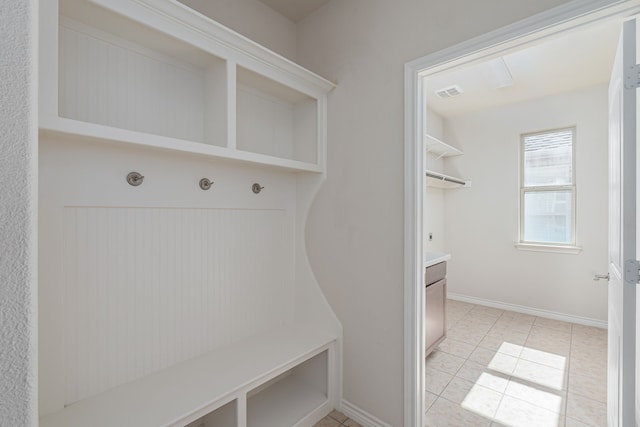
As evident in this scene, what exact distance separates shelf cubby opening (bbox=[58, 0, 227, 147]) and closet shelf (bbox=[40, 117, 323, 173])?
0.34 feet

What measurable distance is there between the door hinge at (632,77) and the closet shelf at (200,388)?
1869 millimetres

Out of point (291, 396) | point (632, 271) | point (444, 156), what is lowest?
point (291, 396)

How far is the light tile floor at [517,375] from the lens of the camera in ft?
6.27

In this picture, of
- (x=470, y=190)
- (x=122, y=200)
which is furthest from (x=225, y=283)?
(x=470, y=190)

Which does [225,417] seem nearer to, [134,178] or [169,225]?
[169,225]

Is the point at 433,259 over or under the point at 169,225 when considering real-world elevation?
under

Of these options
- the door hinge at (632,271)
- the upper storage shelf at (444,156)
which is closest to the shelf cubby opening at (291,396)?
the door hinge at (632,271)

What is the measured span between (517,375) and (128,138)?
10.0 ft

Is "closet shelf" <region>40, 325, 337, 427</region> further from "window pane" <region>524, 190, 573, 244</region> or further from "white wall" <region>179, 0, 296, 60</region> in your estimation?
"window pane" <region>524, 190, 573, 244</region>

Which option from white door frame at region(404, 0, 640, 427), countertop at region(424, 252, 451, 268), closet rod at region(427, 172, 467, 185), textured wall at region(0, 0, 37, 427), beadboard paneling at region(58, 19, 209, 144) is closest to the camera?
textured wall at region(0, 0, 37, 427)

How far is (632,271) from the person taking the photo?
3.68 feet

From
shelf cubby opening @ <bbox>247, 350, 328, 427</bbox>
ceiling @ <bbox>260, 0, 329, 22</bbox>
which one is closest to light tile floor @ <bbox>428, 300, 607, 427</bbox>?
shelf cubby opening @ <bbox>247, 350, 328, 427</bbox>

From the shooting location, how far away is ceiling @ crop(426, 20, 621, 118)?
2.45 metres

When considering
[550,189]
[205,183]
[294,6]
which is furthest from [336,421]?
[550,189]
